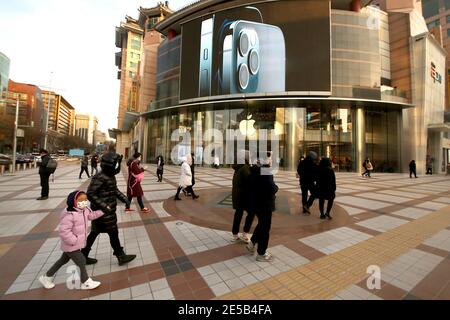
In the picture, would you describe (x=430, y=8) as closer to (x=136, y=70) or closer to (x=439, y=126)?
(x=439, y=126)

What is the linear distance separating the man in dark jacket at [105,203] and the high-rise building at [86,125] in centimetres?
19965

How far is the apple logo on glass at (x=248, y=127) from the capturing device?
90.1 ft

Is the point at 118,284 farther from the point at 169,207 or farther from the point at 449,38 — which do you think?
the point at 449,38

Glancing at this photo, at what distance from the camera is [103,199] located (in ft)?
10.6

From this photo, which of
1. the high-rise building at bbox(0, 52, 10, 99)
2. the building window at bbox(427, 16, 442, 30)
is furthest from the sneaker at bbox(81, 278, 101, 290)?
the high-rise building at bbox(0, 52, 10, 99)

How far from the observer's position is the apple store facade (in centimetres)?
2427

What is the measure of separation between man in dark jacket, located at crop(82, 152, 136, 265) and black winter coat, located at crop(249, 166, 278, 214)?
2341mm

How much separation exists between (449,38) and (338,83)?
3273 cm

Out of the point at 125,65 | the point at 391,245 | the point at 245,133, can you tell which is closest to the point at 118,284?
the point at 391,245

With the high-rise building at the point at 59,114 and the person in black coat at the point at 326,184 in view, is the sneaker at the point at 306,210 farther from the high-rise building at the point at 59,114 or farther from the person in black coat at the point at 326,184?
the high-rise building at the point at 59,114

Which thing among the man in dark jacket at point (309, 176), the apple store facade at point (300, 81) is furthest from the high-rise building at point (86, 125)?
the man in dark jacket at point (309, 176)

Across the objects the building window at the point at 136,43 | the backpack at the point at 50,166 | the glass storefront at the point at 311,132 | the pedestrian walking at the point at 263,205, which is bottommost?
the pedestrian walking at the point at 263,205

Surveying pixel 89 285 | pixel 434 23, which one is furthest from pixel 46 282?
pixel 434 23

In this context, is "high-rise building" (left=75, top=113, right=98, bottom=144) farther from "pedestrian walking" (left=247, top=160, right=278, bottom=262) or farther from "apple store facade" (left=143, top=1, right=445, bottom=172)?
"pedestrian walking" (left=247, top=160, right=278, bottom=262)
